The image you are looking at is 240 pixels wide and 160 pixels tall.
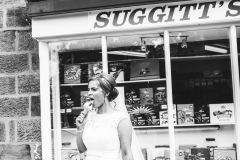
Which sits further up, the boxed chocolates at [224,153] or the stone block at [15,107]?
the stone block at [15,107]

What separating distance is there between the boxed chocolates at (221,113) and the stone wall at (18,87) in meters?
2.92

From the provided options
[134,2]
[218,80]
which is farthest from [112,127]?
[218,80]

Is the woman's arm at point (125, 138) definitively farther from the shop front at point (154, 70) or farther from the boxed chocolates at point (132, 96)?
the boxed chocolates at point (132, 96)

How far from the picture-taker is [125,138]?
9.39 ft

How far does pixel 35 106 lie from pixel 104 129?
6.84 ft

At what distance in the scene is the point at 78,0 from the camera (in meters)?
4.11

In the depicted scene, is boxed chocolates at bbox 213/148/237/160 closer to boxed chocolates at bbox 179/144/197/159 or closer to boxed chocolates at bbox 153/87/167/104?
boxed chocolates at bbox 179/144/197/159

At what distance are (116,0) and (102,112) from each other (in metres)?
1.69

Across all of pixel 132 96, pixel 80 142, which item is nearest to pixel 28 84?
pixel 132 96

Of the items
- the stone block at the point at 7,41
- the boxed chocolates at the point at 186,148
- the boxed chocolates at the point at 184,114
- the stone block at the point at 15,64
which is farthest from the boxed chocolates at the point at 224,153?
the stone block at the point at 7,41

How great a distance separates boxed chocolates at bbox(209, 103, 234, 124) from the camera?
489 cm

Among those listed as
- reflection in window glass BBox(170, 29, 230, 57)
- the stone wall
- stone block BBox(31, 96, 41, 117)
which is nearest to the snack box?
reflection in window glass BBox(170, 29, 230, 57)

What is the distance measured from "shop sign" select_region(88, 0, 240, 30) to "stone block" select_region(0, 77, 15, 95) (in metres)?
1.59

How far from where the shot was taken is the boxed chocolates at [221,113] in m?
4.89
